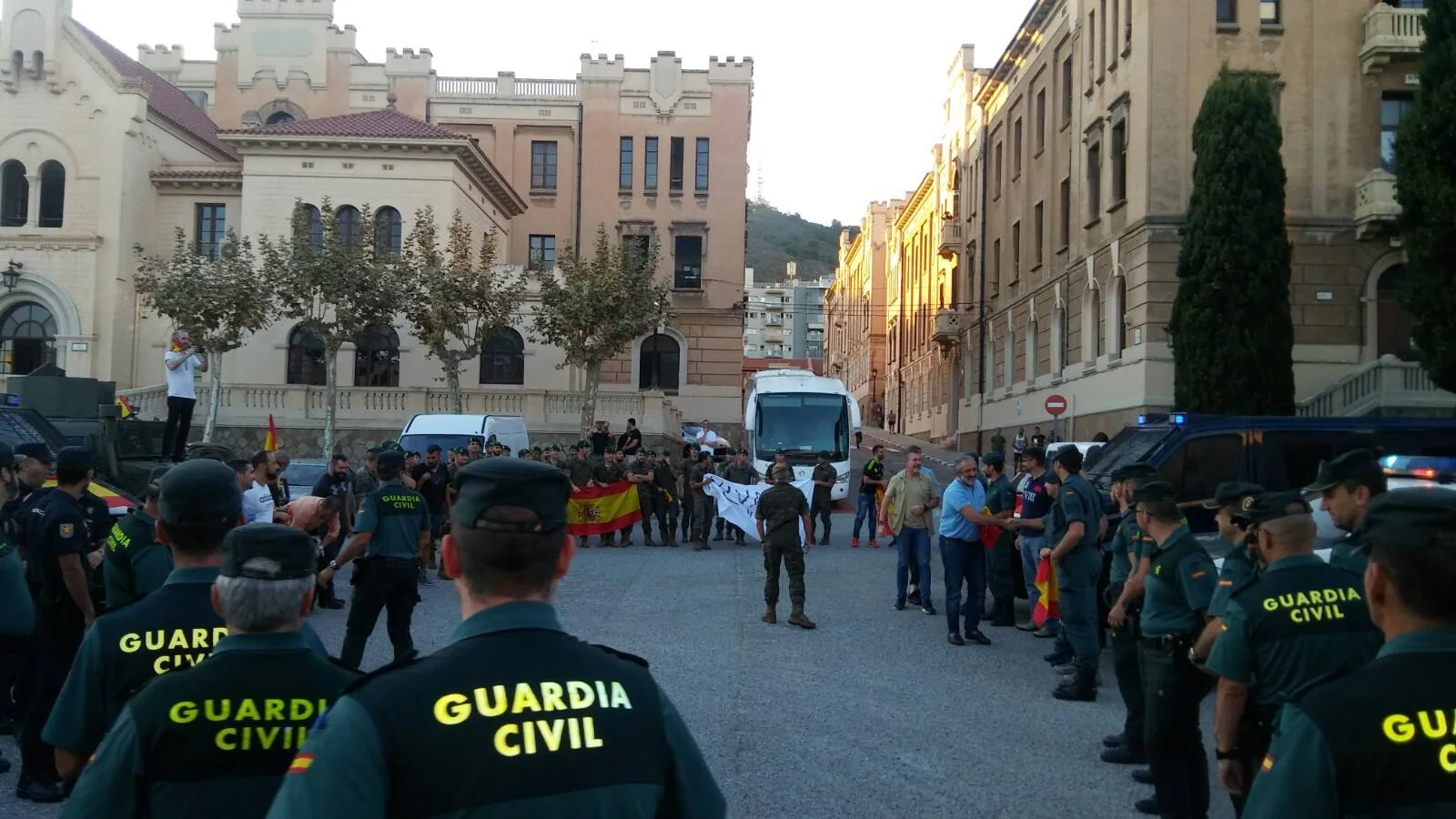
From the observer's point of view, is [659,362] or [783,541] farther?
[659,362]

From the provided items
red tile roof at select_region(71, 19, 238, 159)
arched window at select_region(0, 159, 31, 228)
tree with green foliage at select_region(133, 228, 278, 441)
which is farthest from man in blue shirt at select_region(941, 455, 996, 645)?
arched window at select_region(0, 159, 31, 228)

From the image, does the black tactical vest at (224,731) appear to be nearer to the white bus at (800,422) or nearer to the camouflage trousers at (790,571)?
the camouflage trousers at (790,571)

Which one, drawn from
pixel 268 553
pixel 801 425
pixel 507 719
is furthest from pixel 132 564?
pixel 801 425

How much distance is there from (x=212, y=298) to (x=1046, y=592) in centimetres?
2837

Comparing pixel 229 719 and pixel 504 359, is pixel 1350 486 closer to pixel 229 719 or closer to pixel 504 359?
pixel 229 719

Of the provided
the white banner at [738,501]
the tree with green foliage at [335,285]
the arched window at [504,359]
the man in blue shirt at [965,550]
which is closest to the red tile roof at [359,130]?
the tree with green foliage at [335,285]

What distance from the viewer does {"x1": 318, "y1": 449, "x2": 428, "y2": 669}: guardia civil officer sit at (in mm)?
9086

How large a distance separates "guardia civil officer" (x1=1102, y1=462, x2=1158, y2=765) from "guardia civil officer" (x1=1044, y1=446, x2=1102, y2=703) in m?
1.23

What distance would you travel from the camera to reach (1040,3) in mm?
39500

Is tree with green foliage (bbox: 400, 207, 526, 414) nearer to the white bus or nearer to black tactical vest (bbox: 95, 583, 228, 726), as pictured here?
the white bus

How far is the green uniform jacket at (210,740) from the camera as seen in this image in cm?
291

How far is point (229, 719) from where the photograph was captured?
117 inches

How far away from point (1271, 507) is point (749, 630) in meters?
8.05

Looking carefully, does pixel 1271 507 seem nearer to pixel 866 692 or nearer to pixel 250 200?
pixel 866 692
